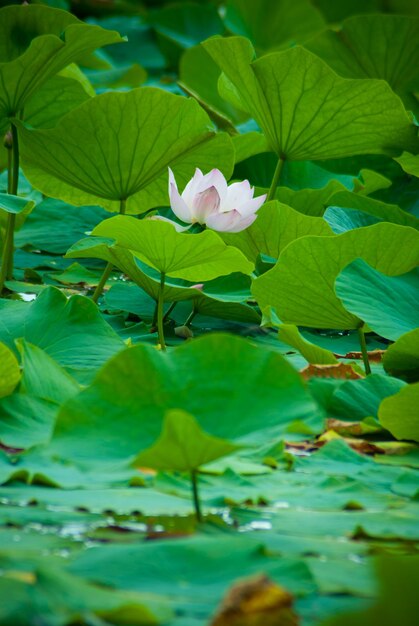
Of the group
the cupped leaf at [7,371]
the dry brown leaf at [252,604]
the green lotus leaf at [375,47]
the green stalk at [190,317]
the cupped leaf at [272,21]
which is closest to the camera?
the dry brown leaf at [252,604]

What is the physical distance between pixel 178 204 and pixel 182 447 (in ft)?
2.57

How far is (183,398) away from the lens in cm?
76

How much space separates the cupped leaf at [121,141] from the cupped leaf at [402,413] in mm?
667

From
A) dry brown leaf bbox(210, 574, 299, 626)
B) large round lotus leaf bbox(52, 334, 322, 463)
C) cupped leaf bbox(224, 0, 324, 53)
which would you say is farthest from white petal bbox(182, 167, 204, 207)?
cupped leaf bbox(224, 0, 324, 53)

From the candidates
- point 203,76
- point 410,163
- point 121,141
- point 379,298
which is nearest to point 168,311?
point 121,141

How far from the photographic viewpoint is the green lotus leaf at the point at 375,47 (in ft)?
6.65

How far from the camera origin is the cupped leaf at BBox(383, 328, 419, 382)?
3.65 ft

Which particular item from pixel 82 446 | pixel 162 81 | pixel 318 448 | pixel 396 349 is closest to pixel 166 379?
pixel 82 446

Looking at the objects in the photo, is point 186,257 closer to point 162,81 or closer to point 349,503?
point 349,503

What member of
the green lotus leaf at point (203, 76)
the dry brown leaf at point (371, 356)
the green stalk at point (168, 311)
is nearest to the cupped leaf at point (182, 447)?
the dry brown leaf at point (371, 356)

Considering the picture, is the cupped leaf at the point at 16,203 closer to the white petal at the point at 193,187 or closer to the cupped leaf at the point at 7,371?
the white petal at the point at 193,187

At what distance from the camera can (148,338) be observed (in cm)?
141

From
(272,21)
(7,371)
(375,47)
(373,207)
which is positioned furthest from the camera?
(272,21)

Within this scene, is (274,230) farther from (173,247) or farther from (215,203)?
(173,247)
